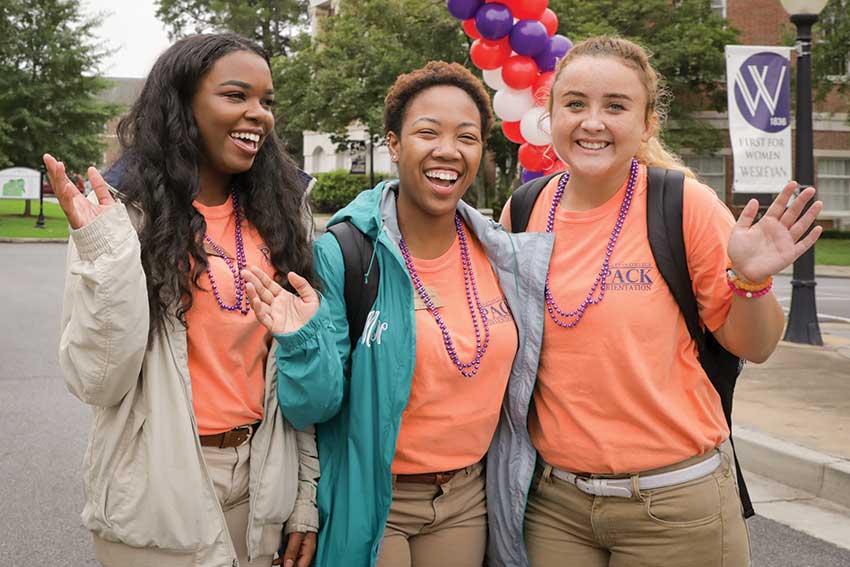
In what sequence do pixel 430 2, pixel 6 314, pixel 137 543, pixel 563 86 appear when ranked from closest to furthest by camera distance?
1. pixel 137 543
2. pixel 563 86
3. pixel 6 314
4. pixel 430 2

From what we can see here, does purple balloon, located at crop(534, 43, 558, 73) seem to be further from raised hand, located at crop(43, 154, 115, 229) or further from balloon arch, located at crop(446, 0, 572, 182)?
raised hand, located at crop(43, 154, 115, 229)

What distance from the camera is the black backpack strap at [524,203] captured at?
2932 millimetres

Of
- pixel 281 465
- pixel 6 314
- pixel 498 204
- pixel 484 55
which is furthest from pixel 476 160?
pixel 498 204

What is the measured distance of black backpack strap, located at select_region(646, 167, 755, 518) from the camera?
253 centimetres

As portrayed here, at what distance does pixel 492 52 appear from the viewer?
893 cm

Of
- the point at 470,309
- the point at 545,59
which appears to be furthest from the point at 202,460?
the point at 545,59

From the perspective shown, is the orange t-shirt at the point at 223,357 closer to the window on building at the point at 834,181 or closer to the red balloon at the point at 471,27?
the red balloon at the point at 471,27

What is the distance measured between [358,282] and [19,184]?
31.3 metres

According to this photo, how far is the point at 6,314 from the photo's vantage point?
39.7ft

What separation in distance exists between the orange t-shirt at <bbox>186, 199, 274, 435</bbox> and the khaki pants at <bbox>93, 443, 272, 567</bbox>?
0.29ft

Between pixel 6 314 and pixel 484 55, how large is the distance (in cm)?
756

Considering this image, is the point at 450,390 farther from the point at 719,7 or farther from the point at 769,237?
the point at 719,7

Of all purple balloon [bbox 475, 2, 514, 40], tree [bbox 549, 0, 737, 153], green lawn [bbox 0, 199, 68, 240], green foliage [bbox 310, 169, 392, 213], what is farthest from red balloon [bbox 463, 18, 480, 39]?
green foliage [bbox 310, 169, 392, 213]

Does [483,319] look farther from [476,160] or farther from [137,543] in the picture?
[137,543]
